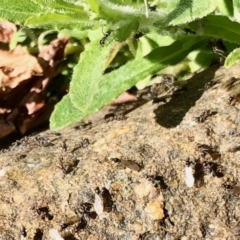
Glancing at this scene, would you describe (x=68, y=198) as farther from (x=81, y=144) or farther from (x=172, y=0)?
(x=172, y=0)

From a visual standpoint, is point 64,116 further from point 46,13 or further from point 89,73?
point 46,13

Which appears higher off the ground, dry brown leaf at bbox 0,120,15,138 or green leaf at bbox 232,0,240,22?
green leaf at bbox 232,0,240,22

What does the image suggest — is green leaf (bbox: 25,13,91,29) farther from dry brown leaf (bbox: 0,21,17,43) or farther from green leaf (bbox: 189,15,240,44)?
dry brown leaf (bbox: 0,21,17,43)

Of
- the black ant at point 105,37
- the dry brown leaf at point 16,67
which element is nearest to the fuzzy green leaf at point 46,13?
the black ant at point 105,37

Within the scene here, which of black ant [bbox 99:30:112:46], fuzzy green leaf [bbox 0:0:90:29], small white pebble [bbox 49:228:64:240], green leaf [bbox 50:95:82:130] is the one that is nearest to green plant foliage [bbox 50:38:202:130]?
green leaf [bbox 50:95:82:130]

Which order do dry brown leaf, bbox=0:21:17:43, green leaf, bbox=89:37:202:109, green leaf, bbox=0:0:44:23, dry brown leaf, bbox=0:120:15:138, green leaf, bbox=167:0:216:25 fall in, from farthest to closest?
dry brown leaf, bbox=0:21:17:43 < dry brown leaf, bbox=0:120:15:138 < green leaf, bbox=89:37:202:109 < green leaf, bbox=0:0:44:23 < green leaf, bbox=167:0:216:25
